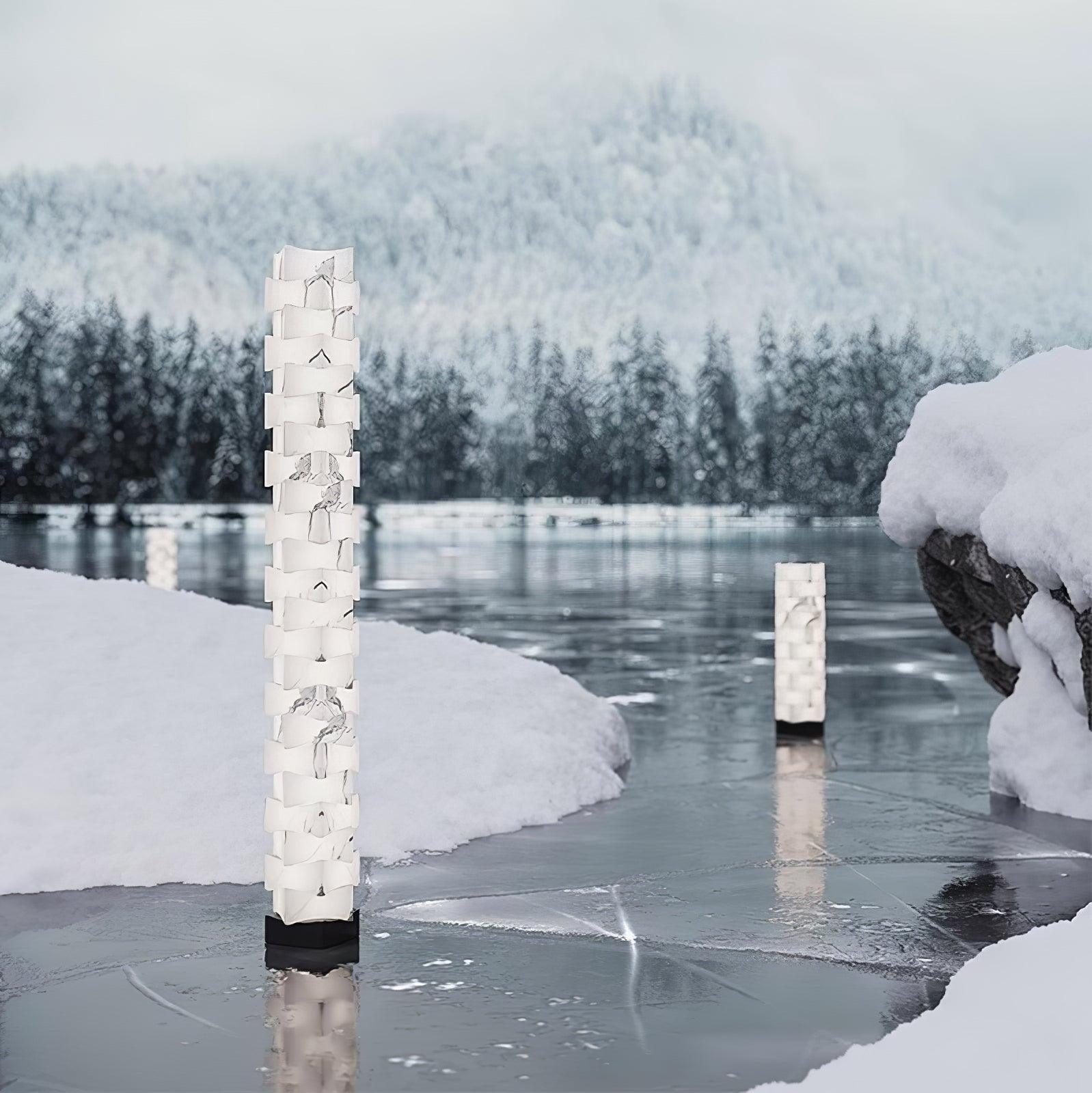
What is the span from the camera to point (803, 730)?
36.1 feet

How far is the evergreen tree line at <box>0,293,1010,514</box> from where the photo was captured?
105375mm

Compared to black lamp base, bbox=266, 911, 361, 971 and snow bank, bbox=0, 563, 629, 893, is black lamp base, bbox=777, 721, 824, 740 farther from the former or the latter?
black lamp base, bbox=266, 911, 361, 971

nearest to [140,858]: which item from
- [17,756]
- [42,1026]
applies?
[17,756]

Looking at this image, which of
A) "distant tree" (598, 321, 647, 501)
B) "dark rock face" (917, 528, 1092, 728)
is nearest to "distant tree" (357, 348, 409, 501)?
"distant tree" (598, 321, 647, 501)

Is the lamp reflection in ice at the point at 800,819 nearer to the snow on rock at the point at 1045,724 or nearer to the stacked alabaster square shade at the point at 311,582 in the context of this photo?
the snow on rock at the point at 1045,724

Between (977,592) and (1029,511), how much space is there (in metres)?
1.53

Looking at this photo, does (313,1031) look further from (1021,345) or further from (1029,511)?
(1021,345)

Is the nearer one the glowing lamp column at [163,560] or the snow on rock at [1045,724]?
the snow on rock at [1045,724]

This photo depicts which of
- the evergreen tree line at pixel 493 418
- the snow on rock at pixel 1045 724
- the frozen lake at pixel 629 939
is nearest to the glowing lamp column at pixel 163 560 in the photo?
the frozen lake at pixel 629 939

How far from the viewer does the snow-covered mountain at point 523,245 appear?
148 metres

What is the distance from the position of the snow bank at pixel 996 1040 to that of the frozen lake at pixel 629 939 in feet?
0.78

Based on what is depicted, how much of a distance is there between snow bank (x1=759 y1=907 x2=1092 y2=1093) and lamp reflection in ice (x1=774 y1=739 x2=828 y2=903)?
178 cm

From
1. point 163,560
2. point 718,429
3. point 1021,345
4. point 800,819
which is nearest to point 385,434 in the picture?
point 718,429

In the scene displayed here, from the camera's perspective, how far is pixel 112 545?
54.9 metres
